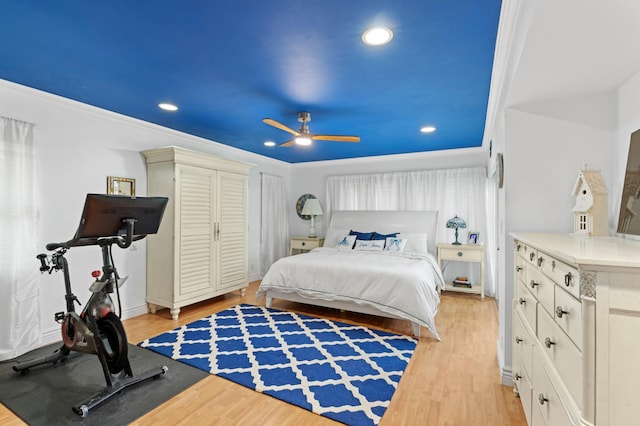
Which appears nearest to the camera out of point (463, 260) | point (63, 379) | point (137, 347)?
point (63, 379)

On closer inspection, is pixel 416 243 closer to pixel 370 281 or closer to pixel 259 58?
pixel 370 281

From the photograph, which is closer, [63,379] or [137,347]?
[63,379]

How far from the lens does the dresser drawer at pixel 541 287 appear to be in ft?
4.18

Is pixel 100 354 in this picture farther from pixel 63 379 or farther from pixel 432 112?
pixel 432 112

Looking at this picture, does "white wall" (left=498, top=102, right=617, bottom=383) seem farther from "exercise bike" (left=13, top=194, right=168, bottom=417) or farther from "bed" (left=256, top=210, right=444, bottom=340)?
"exercise bike" (left=13, top=194, right=168, bottom=417)

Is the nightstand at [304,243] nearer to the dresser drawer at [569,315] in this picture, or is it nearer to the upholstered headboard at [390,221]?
the upholstered headboard at [390,221]

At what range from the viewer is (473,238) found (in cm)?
473

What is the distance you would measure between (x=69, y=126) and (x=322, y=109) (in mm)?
2564

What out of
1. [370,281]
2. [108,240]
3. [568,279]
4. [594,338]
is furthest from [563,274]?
[108,240]

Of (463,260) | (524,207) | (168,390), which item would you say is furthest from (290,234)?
(524,207)

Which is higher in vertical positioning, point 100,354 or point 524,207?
point 524,207

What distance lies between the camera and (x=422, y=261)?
13.0ft

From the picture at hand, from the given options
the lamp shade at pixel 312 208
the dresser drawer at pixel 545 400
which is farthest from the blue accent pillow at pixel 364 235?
the dresser drawer at pixel 545 400

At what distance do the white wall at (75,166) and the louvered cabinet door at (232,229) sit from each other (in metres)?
0.93
